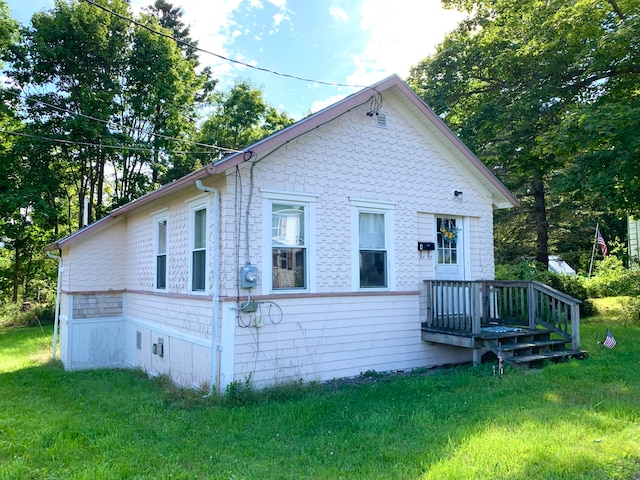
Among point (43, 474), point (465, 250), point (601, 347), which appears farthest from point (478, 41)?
point (43, 474)

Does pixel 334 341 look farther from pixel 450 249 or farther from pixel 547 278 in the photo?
pixel 547 278

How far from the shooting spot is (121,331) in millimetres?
11094

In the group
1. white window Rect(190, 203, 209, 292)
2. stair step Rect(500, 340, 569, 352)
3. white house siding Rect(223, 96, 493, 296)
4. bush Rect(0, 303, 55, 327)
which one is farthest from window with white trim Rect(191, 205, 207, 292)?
bush Rect(0, 303, 55, 327)

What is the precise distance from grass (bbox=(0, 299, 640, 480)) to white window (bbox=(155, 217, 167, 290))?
2113 mm

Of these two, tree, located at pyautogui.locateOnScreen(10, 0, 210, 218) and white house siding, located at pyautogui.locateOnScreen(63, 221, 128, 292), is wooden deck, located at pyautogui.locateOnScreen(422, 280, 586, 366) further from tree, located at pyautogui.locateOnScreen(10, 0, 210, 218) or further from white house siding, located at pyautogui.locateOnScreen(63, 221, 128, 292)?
tree, located at pyautogui.locateOnScreen(10, 0, 210, 218)

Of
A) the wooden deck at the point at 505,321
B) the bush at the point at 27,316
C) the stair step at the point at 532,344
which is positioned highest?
the wooden deck at the point at 505,321

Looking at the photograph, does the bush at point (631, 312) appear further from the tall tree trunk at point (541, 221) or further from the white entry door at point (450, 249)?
the white entry door at point (450, 249)

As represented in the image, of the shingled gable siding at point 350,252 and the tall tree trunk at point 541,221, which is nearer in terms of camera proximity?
the shingled gable siding at point 350,252

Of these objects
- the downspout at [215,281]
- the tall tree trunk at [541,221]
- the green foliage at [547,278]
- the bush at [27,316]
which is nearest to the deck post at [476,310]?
the downspout at [215,281]

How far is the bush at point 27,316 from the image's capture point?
2039 centimetres

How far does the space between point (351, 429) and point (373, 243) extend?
13.5ft

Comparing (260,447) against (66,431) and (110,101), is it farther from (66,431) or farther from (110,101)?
(110,101)

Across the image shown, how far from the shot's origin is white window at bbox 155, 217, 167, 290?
31.1 feet

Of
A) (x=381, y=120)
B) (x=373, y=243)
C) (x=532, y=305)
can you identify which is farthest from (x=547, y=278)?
(x=381, y=120)
